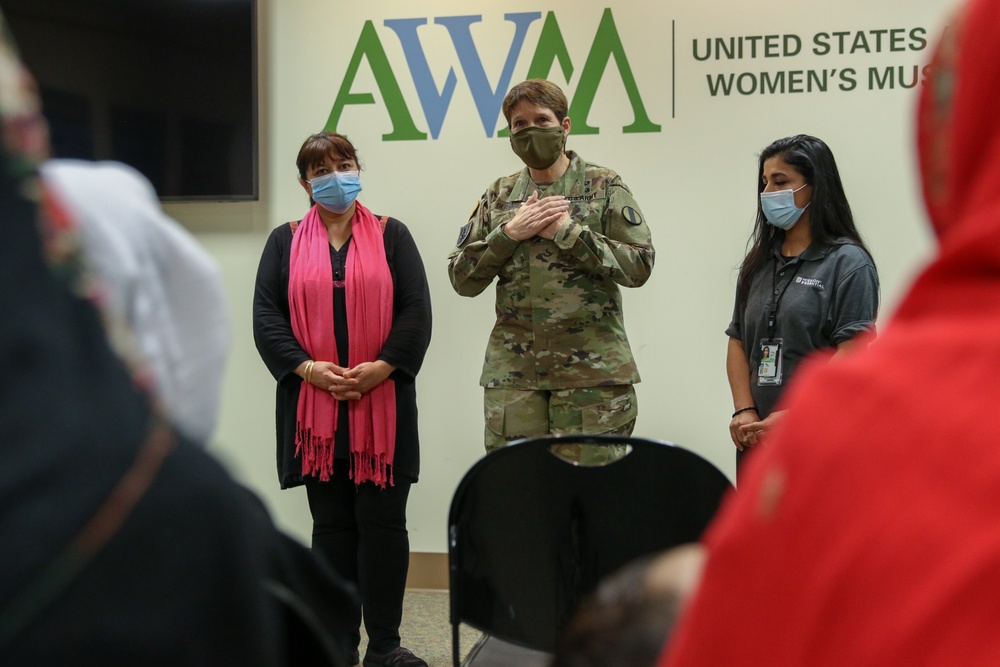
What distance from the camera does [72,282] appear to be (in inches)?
21.9

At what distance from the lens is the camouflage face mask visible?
2939 mm

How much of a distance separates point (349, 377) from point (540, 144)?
37.0 inches

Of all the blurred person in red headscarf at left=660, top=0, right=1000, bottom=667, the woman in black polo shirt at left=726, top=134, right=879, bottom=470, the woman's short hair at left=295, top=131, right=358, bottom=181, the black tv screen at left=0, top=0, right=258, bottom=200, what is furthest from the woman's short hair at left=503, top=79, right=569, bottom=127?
the blurred person in red headscarf at left=660, top=0, right=1000, bottom=667

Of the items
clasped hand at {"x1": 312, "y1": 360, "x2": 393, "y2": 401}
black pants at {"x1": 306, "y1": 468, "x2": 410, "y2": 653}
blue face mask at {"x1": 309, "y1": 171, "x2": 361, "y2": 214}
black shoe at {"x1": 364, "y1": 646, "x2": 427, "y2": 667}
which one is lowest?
black shoe at {"x1": 364, "y1": 646, "x2": 427, "y2": 667}

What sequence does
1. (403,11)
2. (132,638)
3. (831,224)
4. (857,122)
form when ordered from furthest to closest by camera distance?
(403,11), (857,122), (831,224), (132,638)

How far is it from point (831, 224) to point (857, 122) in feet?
3.38

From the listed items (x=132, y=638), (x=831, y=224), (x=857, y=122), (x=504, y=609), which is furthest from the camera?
(x=857, y=122)

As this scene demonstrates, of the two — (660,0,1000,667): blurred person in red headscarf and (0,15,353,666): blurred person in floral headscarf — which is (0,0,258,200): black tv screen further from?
(660,0,1000,667): blurred person in red headscarf

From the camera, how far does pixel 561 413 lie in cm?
296

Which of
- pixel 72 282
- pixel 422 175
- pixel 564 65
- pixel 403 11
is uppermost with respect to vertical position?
pixel 403 11

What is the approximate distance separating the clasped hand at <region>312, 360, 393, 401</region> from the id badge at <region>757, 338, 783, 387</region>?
44.9 inches

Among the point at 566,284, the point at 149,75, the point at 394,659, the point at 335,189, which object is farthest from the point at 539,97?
the point at 149,75

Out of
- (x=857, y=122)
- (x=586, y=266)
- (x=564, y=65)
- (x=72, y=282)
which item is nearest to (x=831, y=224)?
(x=586, y=266)

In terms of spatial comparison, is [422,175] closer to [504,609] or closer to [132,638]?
[504,609]
